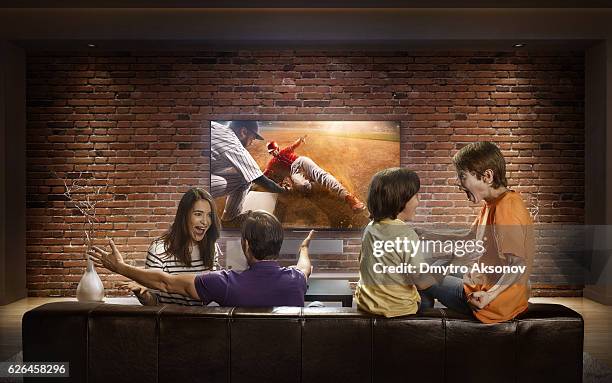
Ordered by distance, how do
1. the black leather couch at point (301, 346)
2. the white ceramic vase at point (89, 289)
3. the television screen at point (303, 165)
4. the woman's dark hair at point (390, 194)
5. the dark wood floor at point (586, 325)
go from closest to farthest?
the black leather couch at point (301, 346), the woman's dark hair at point (390, 194), the dark wood floor at point (586, 325), the white ceramic vase at point (89, 289), the television screen at point (303, 165)

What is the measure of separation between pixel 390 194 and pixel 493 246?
0.32m

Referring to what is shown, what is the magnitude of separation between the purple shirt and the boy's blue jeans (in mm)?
404

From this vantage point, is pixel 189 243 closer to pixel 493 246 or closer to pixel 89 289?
pixel 493 246

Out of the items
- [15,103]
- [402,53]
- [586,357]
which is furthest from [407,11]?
[15,103]

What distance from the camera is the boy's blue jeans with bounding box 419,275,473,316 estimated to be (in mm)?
1743

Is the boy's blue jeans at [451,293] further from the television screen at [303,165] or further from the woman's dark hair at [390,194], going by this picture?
the television screen at [303,165]

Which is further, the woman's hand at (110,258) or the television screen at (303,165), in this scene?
the television screen at (303,165)

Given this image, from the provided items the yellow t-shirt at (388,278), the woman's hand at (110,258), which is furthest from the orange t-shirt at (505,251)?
the woman's hand at (110,258)

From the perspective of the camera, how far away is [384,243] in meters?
1.77

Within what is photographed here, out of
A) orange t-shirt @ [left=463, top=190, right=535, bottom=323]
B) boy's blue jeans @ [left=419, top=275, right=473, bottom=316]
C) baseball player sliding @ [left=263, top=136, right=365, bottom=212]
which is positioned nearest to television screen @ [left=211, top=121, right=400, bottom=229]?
baseball player sliding @ [left=263, top=136, right=365, bottom=212]

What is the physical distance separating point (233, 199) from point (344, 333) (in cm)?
396

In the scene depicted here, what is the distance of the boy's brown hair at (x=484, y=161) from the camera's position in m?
1.77

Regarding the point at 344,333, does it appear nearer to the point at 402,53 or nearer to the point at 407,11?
the point at 407,11

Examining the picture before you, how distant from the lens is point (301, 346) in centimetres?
170
